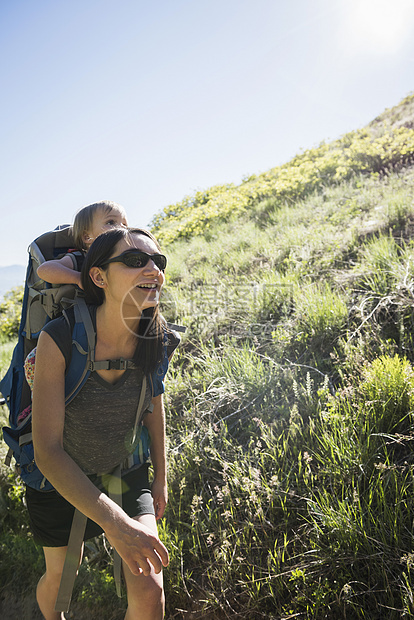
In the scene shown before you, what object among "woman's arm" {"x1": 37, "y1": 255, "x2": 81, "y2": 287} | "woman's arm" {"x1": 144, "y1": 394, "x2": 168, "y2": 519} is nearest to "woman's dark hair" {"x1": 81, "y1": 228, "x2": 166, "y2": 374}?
"woman's arm" {"x1": 37, "y1": 255, "x2": 81, "y2": 287}

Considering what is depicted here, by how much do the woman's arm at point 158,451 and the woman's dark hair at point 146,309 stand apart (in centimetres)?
28

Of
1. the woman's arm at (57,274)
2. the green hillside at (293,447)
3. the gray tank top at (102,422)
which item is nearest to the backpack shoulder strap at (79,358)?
the gray tank top at (102,422)

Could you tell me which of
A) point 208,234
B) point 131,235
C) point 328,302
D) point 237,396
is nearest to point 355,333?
point 328,302

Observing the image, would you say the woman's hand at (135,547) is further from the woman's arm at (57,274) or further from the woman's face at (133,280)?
the woman's arm at (57,274)

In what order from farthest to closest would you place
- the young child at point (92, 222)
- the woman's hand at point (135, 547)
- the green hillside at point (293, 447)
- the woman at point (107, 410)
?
the young child at point (92, 222) < the green hillside at point (293, 447) < the woman at point (107, 410) < the woman's hand at point (135, 547)

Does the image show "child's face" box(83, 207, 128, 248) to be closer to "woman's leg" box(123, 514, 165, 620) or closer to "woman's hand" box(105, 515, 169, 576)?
"woman's hand" box(105, 515, 169, 576)

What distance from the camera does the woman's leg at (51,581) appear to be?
190 cm

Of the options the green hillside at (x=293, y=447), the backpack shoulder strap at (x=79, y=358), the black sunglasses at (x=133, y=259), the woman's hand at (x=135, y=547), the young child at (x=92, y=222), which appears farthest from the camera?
the young child at (x=92, y=222)

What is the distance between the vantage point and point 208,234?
7.99 metres

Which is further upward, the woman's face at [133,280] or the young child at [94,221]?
the young child at [94,221]

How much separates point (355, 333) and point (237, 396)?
1.07m

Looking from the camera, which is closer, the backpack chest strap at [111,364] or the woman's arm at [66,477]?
the woman's arm at [66,477]

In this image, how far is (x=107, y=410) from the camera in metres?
1.78

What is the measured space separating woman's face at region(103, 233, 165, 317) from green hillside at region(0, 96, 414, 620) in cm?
128
